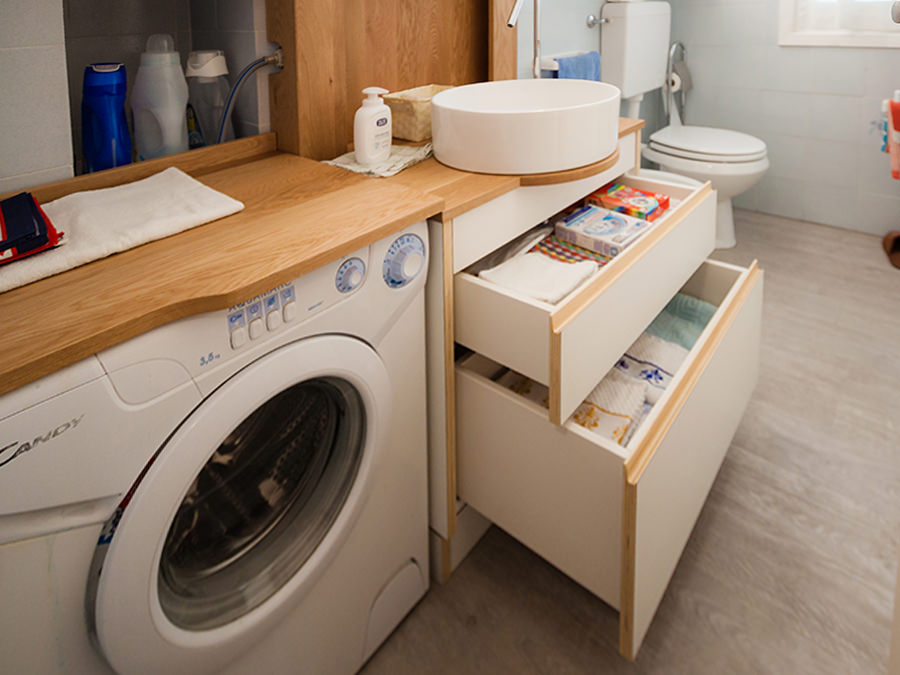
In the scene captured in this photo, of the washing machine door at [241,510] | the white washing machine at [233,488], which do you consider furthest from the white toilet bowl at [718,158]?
the washing machine door at [241,510]

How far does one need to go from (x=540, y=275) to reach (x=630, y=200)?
472 millimetres

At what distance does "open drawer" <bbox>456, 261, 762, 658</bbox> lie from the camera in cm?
101

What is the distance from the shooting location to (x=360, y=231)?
91 cm

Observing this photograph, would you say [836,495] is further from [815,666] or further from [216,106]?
[216,106]

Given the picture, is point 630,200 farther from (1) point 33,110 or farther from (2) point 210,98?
(1) point 33,110

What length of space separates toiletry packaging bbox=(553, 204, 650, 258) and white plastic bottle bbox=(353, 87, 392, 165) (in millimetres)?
432

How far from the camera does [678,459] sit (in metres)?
1.12

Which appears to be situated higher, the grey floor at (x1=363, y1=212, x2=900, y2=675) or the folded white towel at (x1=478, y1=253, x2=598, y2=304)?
the folded white towel at (x1=478, y1=253, x2=598, y2=304)

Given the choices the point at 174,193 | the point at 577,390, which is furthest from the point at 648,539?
the point at 174,193

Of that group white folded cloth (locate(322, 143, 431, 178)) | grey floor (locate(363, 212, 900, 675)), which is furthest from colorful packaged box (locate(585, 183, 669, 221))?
grey floor (locate(363, 212, 900, 675))

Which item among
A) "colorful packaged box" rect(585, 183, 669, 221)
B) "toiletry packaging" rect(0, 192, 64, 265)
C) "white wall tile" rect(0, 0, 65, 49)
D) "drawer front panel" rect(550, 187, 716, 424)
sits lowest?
"drawer front panel" rect(550, 187, 716, 424)

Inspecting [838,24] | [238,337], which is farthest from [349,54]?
[838,24]

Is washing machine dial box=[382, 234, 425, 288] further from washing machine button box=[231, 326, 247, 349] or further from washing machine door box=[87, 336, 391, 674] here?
washing machine button box=[231, 326, 247, 349]

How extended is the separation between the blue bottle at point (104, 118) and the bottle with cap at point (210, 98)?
0.19 m
